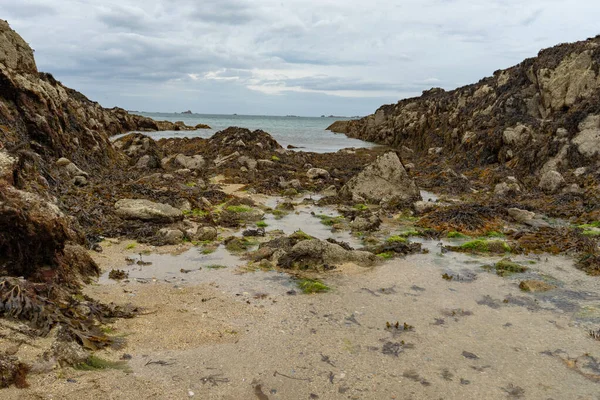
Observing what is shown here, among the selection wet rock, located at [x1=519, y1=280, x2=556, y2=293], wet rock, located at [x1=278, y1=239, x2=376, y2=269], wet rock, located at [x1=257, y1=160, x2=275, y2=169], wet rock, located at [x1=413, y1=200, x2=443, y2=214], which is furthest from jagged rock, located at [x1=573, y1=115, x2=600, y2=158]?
wet rock, located at [x1=257, y1=160, x2=275, y2=169]

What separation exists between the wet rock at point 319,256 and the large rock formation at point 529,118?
13.6m

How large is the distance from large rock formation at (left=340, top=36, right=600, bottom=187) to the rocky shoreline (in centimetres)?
11

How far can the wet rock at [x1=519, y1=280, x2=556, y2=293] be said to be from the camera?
8.09 meters

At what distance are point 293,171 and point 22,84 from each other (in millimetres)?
13609

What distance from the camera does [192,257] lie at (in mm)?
9844

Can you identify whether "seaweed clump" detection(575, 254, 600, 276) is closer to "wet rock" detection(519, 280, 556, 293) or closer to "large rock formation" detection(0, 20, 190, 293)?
"wet rock" detection(519, 280, 556, 293)

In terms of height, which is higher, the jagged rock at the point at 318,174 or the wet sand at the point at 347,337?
the jagged rock at the point at 318,174

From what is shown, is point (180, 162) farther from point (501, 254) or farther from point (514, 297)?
point (514, 297)

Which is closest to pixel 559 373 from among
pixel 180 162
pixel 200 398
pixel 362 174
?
pixel 200 398

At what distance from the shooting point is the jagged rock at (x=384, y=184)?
17219 mm

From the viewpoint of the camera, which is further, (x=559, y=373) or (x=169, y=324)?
(x=169, y=324)

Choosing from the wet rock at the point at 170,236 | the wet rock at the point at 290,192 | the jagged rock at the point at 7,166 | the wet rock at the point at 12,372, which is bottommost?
the wet rock at the point at 170,236

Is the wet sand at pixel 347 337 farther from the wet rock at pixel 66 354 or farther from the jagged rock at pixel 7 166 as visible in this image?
the jagged rock at pixel 7 166

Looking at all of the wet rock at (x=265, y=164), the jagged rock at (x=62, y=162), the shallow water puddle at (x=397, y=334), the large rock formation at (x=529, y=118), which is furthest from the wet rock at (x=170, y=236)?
the large rock formation at (x=529, y=118)
